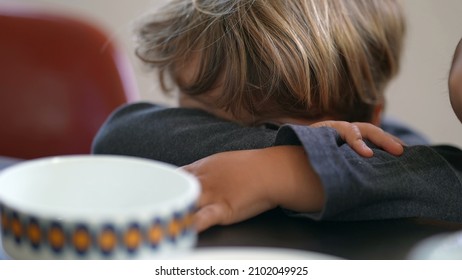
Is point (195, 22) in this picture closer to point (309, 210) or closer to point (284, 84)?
point (284, 84)

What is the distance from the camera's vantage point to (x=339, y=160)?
42cm

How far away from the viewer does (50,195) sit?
30cm

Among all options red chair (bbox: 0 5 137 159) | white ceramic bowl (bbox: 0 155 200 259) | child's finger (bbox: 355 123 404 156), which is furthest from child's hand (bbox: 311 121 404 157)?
red chair (bbox: 0 5 137 159)

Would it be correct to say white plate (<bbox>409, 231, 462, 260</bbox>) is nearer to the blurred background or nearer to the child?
the child

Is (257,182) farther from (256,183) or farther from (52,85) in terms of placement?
(52,85)

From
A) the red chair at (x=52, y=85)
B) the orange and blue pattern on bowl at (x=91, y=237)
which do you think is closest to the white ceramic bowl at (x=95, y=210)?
the orange and blue pattern on bowl at (x=91, y=237)

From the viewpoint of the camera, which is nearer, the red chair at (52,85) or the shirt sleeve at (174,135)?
the shirt sleeve at (174,135)

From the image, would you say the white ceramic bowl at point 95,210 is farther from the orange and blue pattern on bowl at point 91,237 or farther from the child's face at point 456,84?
the child's face at point 456,84

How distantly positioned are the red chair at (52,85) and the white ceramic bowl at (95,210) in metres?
0.61

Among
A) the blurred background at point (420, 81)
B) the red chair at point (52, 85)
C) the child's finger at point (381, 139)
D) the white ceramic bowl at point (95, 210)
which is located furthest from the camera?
the blurred background at point (420, 81)

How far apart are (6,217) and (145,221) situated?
0.06m

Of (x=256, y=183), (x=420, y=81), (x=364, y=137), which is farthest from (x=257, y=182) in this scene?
(x=420, y=81)

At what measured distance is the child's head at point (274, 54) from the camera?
0.55 m
